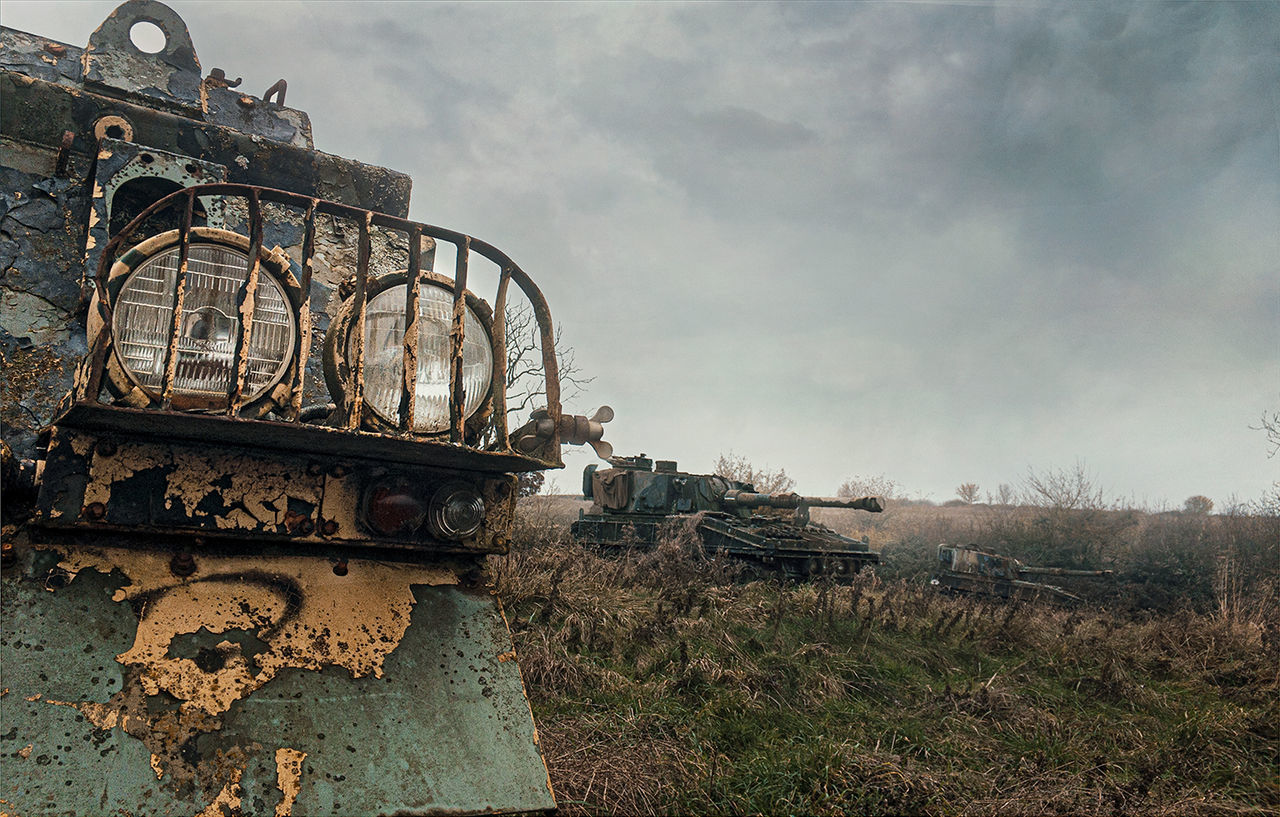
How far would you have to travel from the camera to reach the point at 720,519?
13.0 metres

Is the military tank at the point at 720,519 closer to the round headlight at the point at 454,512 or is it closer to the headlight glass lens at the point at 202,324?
the round headlight at the point at 454,512

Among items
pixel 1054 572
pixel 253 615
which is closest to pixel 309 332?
pixel 253 615

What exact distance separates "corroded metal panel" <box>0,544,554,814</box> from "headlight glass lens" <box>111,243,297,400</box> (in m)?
0.44

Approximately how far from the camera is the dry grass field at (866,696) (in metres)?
4.07

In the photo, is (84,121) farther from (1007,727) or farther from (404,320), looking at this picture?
(1007,727)

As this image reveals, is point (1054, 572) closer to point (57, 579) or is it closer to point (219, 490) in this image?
point (219, 490)

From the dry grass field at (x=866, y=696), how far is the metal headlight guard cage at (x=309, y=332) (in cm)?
227

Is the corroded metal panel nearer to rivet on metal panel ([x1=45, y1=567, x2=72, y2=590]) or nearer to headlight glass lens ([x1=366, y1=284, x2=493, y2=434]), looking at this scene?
Answer: rivet on metal panel ([x1=45, y1=567, x2=72, y2=590])

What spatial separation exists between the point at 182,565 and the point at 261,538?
0.18 meters

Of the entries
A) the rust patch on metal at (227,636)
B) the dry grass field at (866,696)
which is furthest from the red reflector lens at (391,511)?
the dry grass field at (866,696)

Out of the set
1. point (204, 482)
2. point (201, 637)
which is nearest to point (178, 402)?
point (204, 482)

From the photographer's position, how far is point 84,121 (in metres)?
2.78

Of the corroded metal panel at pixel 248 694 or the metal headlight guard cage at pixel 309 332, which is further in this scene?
the metal headlight guard cage at pixel 309 332

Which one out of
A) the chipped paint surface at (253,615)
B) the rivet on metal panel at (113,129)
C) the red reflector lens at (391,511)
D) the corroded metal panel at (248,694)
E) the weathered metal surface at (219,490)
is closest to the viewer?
the corroded metal panel at (248,694)
